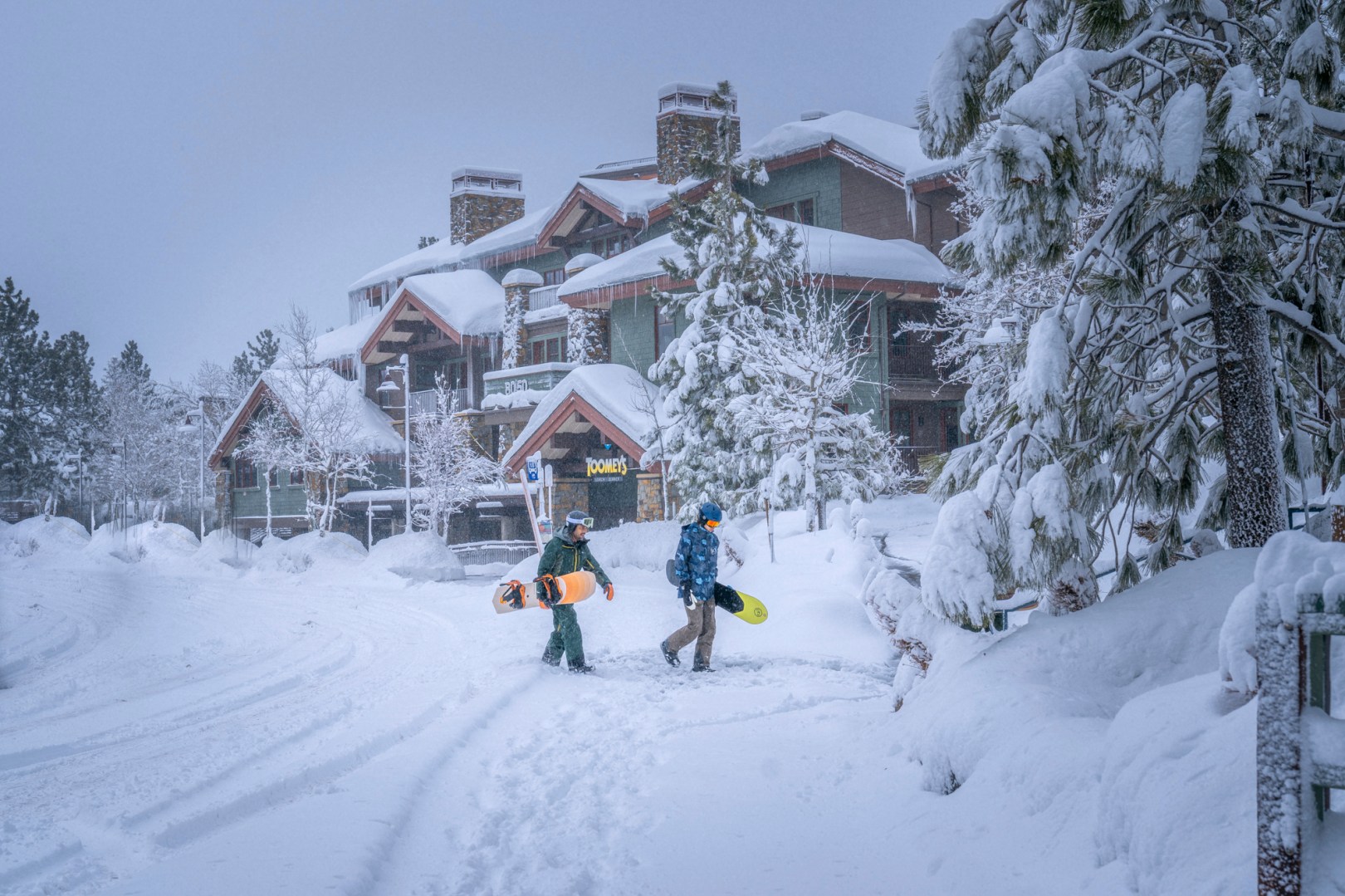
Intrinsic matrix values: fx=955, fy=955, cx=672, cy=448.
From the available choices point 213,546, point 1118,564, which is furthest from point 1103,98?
point 213,546

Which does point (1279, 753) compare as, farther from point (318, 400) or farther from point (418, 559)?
point (318, 400)

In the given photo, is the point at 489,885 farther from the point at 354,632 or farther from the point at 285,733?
the point at 354,632

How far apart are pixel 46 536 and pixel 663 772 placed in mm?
33912

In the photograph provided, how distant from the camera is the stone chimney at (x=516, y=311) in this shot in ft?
106

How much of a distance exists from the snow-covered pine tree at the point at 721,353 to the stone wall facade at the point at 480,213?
21.4m

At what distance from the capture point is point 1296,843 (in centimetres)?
263

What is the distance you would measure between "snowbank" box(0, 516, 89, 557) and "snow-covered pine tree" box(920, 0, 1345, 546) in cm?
3049

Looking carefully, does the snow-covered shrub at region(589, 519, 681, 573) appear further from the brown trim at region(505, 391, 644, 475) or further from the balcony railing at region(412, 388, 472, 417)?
the balcony railing at region(412, 388, 472, 417)

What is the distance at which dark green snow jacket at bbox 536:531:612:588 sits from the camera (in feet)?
33.0

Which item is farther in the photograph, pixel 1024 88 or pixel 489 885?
pixel 1024 88

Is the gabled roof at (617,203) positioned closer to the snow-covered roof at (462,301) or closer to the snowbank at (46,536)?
the snow-covered roof at (462,301)

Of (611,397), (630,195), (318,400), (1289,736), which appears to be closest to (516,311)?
(630,195)

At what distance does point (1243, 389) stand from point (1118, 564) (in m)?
1.71

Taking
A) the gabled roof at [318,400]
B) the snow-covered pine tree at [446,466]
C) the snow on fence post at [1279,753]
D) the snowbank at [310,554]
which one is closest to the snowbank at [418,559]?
the snowbank at [310,554]
